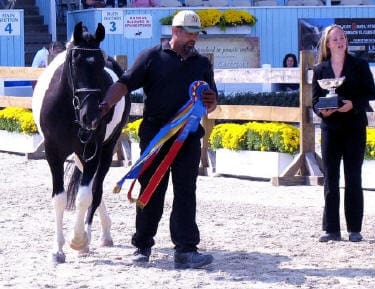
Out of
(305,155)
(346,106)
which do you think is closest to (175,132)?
(346,106)

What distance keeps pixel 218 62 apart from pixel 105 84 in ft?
57.4

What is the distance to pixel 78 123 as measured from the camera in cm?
794

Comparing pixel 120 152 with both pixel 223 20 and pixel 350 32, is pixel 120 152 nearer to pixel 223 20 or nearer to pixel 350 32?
pixel 223 20

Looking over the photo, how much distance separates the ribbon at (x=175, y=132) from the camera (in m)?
7.62

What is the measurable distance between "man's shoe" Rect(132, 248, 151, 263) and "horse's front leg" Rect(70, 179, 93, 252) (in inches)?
16.7

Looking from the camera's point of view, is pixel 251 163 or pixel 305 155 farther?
pixel 251 163

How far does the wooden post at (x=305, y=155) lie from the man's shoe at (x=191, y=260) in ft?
16.1

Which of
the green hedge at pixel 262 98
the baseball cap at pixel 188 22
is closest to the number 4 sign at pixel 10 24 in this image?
the green hedge at pixel 262 98

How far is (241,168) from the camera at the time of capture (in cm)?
1323

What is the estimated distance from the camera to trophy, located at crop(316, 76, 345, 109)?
846cm

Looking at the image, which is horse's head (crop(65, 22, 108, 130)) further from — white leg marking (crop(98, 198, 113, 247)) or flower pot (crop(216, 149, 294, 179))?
flower pot (crop(216, 149, 294, 179))

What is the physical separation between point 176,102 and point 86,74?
673 millimetres

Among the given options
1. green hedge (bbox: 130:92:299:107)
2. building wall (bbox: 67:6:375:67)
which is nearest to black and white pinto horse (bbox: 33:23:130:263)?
green hedge (bbox: 130:92:299:107)

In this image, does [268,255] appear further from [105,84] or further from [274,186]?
[274,186]
